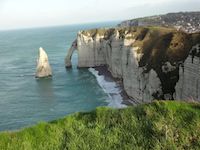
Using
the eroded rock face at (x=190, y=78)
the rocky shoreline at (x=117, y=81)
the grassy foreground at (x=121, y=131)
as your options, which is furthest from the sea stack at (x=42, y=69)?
the grassy foreground at (x=121, y=131)

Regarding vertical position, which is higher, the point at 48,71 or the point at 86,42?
the point at 86,42

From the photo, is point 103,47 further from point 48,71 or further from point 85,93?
point 85,93

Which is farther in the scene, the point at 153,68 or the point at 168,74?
the point at 153,68

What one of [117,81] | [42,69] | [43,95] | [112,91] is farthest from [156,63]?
[42,69]

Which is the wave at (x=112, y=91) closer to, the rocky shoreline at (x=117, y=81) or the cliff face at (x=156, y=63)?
the rocky shoreline at (x=117, y=81)

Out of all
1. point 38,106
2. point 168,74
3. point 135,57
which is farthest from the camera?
point 135,57

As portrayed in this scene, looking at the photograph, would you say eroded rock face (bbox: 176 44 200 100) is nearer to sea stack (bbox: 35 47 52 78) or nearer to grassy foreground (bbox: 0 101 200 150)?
grassy foreground (bbox: 0 101 200 150)

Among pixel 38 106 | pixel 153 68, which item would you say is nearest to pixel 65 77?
pixel 38 106
